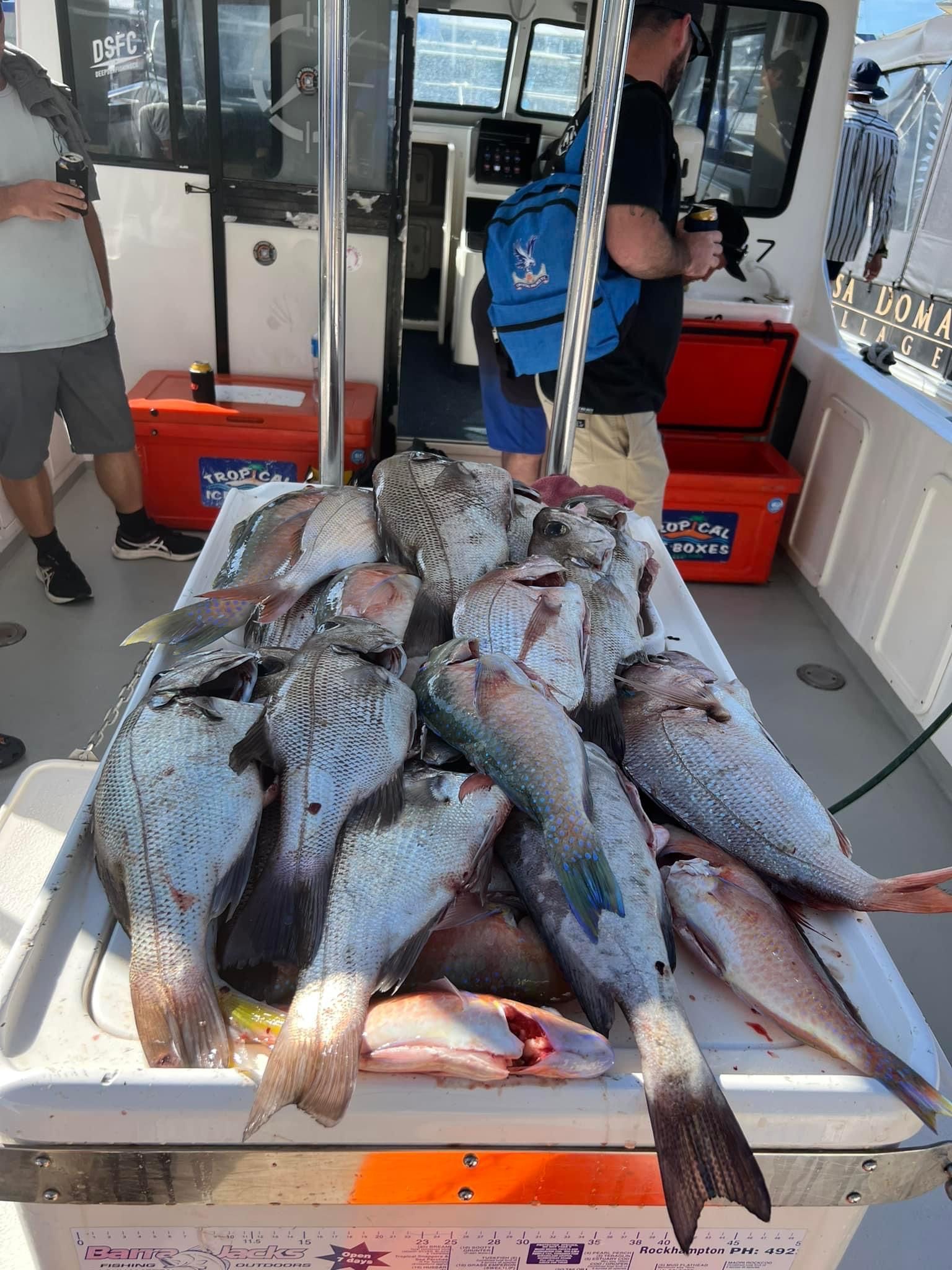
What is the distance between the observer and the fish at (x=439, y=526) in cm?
153

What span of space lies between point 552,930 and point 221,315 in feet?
13.2

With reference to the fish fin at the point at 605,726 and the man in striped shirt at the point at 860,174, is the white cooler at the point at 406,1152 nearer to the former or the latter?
the fish fin at the point at 605,726

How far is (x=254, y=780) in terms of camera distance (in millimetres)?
1098

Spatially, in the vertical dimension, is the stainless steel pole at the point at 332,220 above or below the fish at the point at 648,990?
above

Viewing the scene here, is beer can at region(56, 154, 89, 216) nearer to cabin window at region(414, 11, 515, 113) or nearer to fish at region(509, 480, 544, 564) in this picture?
fish at region(509, 480, 544, 564)

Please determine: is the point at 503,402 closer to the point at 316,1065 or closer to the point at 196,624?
the point at 196,624

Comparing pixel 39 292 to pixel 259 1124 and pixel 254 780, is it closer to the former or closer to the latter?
pixel 254 780

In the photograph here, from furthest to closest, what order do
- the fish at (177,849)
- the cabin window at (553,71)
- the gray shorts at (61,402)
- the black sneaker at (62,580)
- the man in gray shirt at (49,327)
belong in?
1. the cabin window at (553,71)
2. the black sneaker at (62,580)
3. the gray shorts at (61,402)
4. the man in gray shirt at (49,327)
5. the fish at (177,849)

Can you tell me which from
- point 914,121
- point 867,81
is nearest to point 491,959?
point 867,81

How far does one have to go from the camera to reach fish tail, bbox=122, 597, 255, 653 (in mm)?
1409

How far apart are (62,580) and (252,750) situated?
2.89m

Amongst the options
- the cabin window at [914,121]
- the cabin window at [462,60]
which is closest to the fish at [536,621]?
the cabin window at [462,60]

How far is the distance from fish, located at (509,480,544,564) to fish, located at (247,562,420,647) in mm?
258

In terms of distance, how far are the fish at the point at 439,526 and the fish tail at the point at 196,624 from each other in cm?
29
